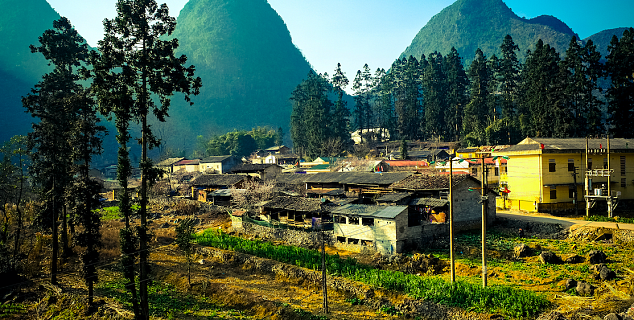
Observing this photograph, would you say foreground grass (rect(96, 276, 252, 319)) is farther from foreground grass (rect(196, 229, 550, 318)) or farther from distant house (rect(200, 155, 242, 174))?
distant house (rect(200, 155, 242, 174))

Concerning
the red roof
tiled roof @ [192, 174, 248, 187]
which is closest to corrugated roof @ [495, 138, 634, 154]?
the red roof

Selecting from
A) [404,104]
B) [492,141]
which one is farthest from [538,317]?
[404,104]

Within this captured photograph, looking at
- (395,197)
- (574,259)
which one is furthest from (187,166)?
(574,259)

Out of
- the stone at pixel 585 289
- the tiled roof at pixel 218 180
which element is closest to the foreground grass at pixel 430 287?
the stone at pixel 585 289

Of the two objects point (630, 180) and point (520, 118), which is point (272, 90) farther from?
point (630, 180)

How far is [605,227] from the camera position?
94.9 feet

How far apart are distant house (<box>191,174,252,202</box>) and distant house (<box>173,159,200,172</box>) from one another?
1099 inches

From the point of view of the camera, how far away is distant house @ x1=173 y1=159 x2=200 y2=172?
281ft

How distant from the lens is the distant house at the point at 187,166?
281ft

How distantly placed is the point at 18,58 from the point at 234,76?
79901 mm

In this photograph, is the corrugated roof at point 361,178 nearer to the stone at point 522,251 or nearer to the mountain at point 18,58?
the stone at point 522,251

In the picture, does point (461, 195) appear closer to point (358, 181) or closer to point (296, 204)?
point (358, 181)

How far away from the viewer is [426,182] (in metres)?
35.7

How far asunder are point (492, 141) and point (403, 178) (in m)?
29.2
